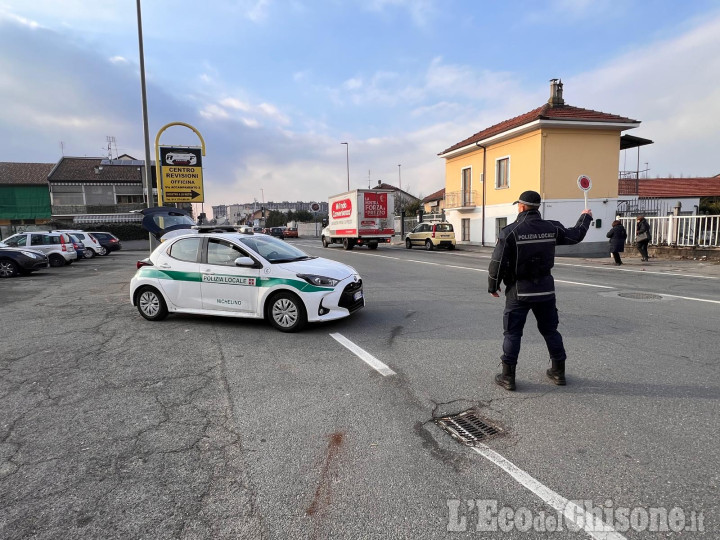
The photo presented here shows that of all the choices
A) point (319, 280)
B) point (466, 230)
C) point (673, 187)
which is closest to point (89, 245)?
point (319, 280)

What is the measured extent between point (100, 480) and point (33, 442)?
0.96 metres

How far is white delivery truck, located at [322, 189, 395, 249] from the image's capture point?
25562 millimetres

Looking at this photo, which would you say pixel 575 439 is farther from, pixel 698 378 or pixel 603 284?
pixel 603 284

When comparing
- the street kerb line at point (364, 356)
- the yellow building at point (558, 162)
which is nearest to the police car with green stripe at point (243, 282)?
the street kerb line at point (364, 356)

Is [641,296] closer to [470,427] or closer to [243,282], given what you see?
[470,427]

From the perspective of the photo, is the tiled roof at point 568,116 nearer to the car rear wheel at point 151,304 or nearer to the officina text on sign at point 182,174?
the officina text on sign at point 182,174

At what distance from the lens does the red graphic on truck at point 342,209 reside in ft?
87.5

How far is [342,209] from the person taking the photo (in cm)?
2792

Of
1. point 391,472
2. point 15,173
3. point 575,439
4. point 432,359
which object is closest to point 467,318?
point 432,359

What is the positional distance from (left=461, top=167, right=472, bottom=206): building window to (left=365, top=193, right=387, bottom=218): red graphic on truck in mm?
8174

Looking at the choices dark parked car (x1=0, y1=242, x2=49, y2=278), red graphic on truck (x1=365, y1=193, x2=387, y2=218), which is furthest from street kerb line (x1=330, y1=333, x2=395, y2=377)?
red graphic on truck (x1=365, y1=193, x2=387, y2=218)

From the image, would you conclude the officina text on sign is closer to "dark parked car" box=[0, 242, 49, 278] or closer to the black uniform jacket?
"dark parked car" box=[0, 242, 49, 278]

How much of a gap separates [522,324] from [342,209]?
24325 millimetres

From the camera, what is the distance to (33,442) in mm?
3365
